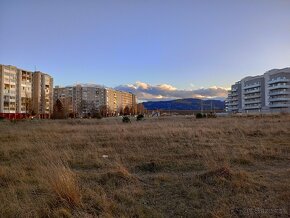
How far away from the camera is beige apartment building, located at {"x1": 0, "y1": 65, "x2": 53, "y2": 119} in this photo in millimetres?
106625

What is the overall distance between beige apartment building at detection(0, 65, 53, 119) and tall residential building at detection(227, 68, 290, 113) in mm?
87742

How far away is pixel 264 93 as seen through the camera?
5517 inches

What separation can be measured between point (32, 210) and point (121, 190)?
2.11 meters

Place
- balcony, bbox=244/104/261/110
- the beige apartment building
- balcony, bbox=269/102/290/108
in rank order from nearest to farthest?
1. the beige apartment building
2. balcony, bbox=269/102/290/108
3. balcony, bbox=244/104/261/110

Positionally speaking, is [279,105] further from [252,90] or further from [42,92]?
[42,92]

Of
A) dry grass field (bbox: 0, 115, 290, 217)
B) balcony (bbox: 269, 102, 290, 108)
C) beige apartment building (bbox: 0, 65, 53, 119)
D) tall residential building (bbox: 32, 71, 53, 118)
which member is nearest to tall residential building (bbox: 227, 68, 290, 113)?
balcony (bbox: 269, 102, 290, 108)

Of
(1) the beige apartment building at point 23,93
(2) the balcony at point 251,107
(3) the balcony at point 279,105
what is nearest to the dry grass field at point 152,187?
(1) the beige apartment building at point 23,93

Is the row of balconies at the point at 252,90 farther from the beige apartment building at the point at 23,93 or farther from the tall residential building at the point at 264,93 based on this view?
the beige apartment building at the point at 23,93

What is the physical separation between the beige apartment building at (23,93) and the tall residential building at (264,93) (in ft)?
288

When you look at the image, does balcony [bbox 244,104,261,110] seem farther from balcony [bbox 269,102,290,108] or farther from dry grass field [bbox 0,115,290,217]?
dry grass field [bbox 0,115,290,217]

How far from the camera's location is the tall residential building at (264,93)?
128 metres

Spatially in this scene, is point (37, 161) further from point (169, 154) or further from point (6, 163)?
point (169, 154)

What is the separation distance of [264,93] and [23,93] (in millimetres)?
100293

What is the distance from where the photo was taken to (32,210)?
5.75m
